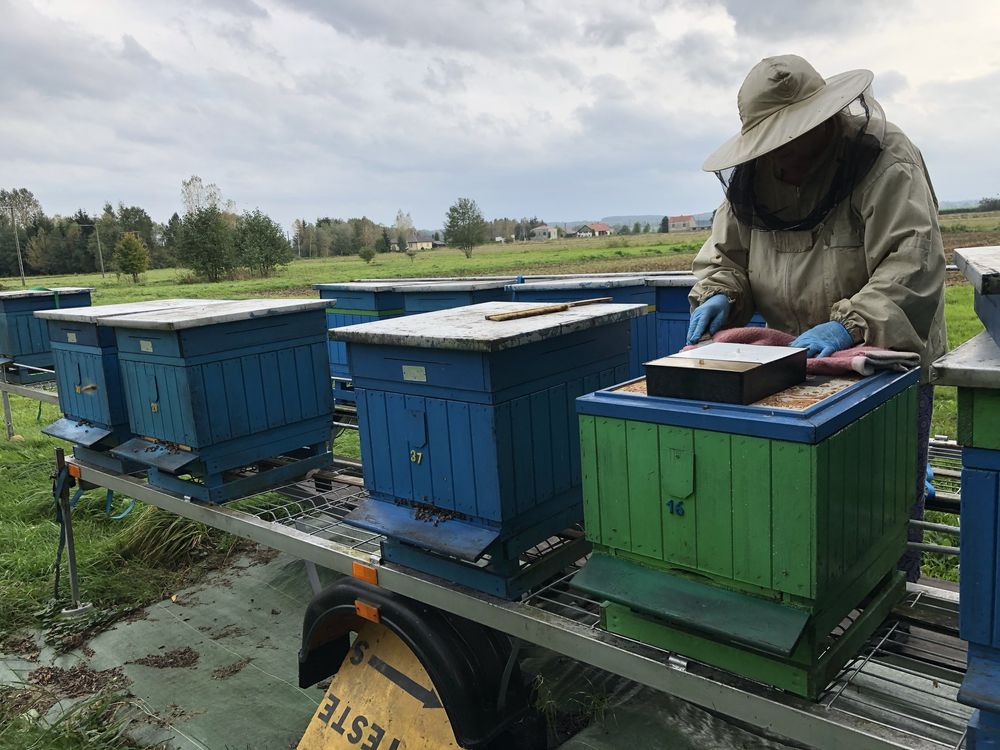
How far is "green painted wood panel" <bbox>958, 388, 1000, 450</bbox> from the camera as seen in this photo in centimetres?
140

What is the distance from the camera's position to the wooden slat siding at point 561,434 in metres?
2.60

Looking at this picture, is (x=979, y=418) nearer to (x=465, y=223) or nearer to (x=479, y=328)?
(x=479, y=328)

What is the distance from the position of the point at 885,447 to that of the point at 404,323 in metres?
1.65

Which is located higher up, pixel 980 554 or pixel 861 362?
pixel 861 362

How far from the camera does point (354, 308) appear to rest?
601 centimetres

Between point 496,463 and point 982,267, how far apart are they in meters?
1.38

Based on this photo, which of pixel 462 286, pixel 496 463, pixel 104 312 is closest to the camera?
pixel 496 463

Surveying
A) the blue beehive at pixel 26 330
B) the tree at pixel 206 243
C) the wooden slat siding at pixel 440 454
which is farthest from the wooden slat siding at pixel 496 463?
the tree at pixel 206 243

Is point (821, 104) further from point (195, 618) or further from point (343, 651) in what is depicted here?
point (195, 618)

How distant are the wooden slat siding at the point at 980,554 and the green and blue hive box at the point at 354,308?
4607 millimetres

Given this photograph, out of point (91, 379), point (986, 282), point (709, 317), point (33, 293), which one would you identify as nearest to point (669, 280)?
point (709, 317)

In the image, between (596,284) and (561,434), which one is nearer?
(561,434)

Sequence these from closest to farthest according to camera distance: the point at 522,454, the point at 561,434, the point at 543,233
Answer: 1. the point at 522,454
2. the point at 561,434
3. the point at 543,233

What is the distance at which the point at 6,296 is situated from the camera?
7.62 meters
